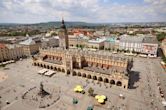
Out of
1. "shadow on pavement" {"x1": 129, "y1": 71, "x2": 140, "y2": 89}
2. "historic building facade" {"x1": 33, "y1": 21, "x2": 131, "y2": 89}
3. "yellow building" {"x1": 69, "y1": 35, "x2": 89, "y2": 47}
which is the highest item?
"yellow building" {"x1": 69, "y1": 35, "x2": 89, "y2": 47}

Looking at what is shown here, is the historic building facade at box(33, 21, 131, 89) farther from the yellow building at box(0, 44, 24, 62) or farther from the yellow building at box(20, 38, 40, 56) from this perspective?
the yellow building at box(0, 44, 24, 62)

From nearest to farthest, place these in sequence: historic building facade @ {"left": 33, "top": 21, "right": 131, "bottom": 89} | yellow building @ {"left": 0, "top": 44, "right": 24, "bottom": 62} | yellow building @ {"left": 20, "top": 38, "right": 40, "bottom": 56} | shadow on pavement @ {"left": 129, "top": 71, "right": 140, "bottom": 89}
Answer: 1. shadow on pavement @ {"left": 129, "top": 71, "right": 140, "bottom": 89}
2. historic building facade @ {"left": 33, "top": 21, "right": 131, "bottom": 89}
3. yellow building @ {"left": 0, "top": 44, "right": 24, "bottom": 62}
4. yellow building @ {"left": 20, "top": 38, "right": 40, "bottom": 56}

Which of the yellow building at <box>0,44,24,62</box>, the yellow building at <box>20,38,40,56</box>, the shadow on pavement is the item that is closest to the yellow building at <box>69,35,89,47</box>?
the yellow building at <box>20,38,40,56</box>

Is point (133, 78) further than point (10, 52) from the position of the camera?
No

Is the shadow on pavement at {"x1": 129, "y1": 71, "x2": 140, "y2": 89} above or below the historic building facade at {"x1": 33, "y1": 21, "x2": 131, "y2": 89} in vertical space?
below

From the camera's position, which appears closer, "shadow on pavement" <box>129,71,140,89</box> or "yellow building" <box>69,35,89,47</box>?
"shadow on pavement" <box>129,71,140,89</box>

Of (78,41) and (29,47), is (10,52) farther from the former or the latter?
(78,41)

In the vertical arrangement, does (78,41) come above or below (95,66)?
above

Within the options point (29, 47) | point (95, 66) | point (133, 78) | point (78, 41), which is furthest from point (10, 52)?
point (133, 78)

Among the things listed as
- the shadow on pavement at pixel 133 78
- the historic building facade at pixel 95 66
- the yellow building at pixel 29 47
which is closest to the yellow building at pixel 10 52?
the yellow building at pixel 29 47

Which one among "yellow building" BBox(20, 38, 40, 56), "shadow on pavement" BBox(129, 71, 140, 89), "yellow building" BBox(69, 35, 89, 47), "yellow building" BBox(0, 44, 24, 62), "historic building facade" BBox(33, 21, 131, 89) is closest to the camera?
"shadow on pavement" BBox(129, 71, 140, 89)

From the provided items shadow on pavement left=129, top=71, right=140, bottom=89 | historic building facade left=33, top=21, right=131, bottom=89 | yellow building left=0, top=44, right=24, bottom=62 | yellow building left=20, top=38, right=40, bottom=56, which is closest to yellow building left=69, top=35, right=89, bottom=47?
yellow building left=20, top=38, right=40, bottom=56

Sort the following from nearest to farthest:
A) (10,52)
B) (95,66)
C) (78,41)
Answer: (95,66) < (10,52) < (78,41)

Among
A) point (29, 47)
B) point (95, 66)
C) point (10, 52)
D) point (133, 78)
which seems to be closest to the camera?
point (133, 78)
